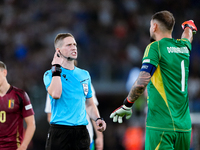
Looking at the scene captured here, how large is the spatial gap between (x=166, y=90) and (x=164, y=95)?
7 centimetres

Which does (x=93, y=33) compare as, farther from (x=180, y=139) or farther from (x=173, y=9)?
(x=180, y=139)

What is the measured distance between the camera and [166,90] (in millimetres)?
4340

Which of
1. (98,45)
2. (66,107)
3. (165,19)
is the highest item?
(98,45)

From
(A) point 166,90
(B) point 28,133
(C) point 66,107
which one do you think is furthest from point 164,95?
(B) point 28,133

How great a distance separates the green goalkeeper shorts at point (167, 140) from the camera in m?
4.26

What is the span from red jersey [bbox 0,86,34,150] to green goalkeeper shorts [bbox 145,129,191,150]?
212cm

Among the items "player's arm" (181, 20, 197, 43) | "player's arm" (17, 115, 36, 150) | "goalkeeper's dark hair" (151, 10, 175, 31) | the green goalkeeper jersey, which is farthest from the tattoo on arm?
"player's arm" (17, 115, 36, 150)

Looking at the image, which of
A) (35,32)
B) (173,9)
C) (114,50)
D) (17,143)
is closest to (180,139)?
(17,143)

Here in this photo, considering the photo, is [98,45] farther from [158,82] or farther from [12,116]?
[158,82]

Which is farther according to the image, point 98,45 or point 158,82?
point 98,45

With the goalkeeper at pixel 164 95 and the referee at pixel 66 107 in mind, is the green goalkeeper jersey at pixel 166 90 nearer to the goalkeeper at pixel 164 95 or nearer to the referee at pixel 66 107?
the goalkeeper at pixel 164 95

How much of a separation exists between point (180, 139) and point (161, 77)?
808mm

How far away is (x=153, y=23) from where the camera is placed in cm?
464

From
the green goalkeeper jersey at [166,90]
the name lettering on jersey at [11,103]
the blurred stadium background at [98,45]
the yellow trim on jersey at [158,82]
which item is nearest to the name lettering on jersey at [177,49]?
the green goalkeeper jersey at [166,90]
